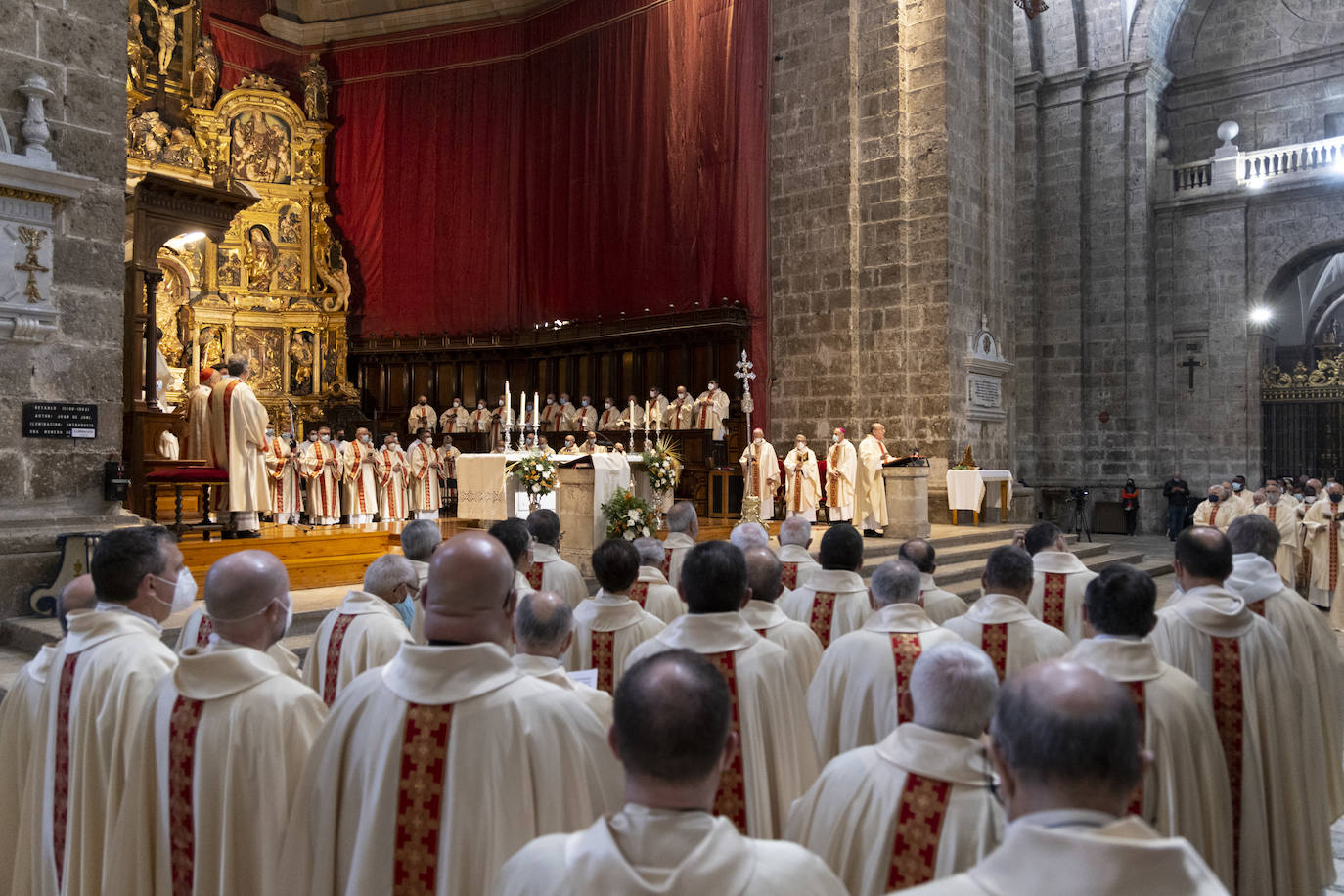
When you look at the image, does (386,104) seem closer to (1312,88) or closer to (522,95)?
(522,95)

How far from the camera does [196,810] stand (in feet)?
8.08

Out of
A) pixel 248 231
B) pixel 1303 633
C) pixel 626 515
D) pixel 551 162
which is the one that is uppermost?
pixel 551 162

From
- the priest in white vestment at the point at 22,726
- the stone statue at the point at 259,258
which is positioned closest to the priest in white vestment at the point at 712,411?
the stone statue at the point at 259,258

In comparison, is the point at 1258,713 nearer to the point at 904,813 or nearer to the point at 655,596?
the point at 904,813

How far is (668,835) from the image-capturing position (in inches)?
55.9

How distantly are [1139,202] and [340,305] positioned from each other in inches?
599

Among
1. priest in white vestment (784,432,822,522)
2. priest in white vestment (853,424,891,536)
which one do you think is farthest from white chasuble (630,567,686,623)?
priest in white vestment (784,432,822,522)

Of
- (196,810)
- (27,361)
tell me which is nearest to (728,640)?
(196,810)

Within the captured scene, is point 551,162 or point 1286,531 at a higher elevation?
point 551,162

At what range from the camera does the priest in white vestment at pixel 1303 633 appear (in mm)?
4129

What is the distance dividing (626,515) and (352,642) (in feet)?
16.2

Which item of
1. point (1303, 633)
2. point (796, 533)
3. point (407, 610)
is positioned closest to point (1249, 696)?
point (1303, 633)

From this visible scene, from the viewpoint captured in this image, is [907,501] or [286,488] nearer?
[907,501]

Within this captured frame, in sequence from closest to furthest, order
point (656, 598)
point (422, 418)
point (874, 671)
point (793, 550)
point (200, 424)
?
point (874, 671)
point (656, 598)
point (793, 550)
point (200, 424)
point (422, 418)
